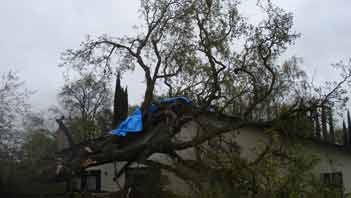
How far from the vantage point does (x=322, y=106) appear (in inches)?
422

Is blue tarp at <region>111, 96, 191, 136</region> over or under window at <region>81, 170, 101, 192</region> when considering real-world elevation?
over

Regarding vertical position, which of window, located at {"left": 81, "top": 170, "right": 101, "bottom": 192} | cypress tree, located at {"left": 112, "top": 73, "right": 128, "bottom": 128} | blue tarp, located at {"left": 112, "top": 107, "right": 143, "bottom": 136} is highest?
cypress tree, located at {"left": 112, "top": 73, "right": 128, "bottom": 128}

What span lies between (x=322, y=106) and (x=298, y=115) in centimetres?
69

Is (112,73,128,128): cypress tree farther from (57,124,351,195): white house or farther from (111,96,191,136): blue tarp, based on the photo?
(111,96,191,136): blue tarp

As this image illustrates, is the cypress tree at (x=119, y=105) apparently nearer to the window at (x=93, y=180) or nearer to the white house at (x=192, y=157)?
the window at (x=93, y=180)

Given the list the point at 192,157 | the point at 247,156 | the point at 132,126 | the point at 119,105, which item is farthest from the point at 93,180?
Answer: the point at 247,156

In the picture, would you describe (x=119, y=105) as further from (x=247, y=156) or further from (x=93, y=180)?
(x=247, y=156)

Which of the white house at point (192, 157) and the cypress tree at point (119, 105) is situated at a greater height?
the cypress tree at point (119, 105)

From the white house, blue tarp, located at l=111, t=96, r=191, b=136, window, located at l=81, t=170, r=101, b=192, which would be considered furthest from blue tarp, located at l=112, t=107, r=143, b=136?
window, located at l=81, t=170, r=101, b=192

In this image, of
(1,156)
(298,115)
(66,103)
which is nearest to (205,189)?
(298,115)

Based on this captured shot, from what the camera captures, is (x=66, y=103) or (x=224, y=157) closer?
(x=224, y=157)

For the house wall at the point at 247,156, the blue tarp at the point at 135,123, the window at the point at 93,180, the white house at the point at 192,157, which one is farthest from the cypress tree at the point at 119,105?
the blue tarp at the point at 135,123

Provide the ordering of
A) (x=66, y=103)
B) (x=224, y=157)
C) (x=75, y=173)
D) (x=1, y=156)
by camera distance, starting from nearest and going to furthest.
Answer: (x=224, y=157)
(x=75, y=173)
(x=1, y=156)
(x=66, y=103)

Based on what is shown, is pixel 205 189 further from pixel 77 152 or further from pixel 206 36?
pixel 206 36
